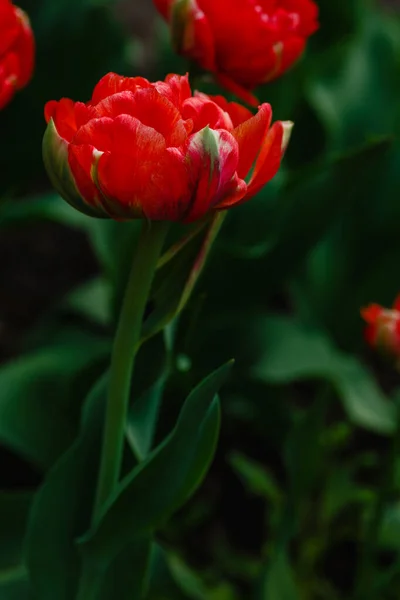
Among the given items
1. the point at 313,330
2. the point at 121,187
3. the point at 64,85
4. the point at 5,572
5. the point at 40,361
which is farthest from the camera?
the point at 64,85

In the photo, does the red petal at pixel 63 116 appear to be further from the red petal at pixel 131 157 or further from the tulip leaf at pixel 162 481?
the tulip leaf at pixel 162 481

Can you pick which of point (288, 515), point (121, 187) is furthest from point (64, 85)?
point (121, 187)

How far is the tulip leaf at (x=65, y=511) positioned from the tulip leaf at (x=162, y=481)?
0.05 m

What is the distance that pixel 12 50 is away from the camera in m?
0.68

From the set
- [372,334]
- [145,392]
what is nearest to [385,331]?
[372,334]

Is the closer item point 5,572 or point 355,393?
point 5,572

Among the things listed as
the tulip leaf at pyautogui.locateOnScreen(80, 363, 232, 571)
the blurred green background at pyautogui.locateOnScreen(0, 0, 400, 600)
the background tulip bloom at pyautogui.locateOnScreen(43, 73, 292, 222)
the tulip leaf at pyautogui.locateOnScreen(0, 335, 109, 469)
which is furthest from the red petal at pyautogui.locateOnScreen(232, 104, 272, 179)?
the tulip leaf at pyautogui.locateOnScreen(0, 335, 109, 469)

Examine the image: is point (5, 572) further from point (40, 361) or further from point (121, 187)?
point (121, 187)

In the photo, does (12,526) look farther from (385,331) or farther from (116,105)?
(116,105)

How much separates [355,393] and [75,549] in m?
0.55

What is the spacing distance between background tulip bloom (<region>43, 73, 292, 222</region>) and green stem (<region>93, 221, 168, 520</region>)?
1.7 inches

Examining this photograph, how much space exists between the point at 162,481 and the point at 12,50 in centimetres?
35

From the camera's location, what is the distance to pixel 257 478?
3.68 ft

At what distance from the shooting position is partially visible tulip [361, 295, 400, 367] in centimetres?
79
